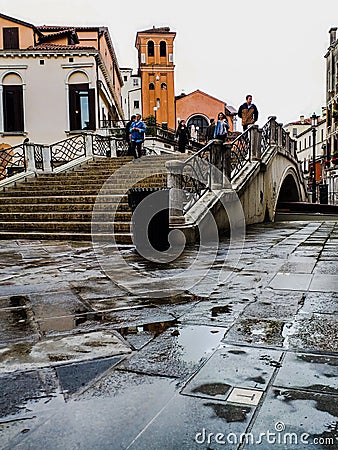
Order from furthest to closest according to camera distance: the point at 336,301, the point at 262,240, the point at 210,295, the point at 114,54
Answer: the point at 114,54
the point at 262,240
the point at 210,295
the point at 336,301

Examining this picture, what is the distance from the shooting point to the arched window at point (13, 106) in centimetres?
Answer: 2714

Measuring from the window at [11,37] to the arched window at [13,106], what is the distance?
7.96ft

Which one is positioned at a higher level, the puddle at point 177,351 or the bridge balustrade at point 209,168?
the bridge balustrade at point 209,168

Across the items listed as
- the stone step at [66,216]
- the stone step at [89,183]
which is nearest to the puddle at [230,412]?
the stone step at [66,216]

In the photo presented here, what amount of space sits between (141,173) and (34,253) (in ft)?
23.4

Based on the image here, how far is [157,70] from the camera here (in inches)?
2901

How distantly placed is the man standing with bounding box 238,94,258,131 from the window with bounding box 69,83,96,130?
43.5 feet

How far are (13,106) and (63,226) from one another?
725 inches

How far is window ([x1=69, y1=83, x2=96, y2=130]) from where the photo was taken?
88.8 ft

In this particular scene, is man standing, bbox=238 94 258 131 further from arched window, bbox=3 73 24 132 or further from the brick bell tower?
the brick bell tower

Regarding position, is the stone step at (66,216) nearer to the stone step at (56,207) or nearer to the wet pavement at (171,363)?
the stone step at (56,207)

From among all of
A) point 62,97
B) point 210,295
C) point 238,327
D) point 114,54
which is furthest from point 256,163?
point 114,54

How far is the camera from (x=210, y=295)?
4602 millimetres

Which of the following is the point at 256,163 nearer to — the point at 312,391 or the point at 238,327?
the point at 238,327
